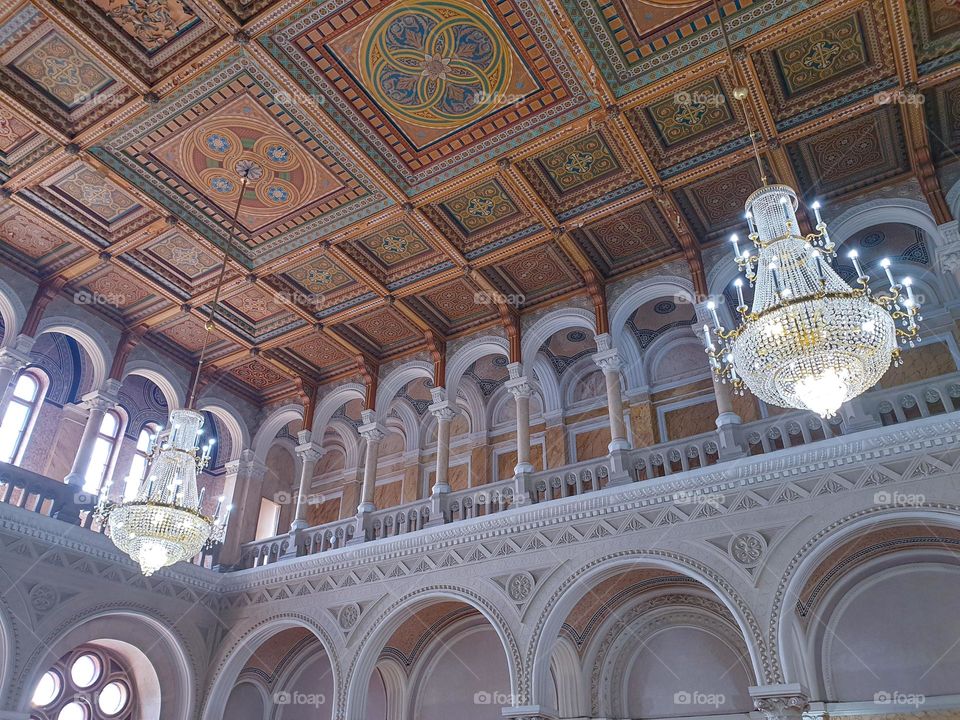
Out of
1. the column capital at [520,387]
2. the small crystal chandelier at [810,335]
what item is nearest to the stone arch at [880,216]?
the small crystal chandelier at [810,335]

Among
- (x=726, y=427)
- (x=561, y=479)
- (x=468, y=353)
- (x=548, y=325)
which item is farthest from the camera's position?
(x=468, y=353)

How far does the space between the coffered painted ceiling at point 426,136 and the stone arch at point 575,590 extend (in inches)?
160

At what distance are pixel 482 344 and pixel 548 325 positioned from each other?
4.00 ft

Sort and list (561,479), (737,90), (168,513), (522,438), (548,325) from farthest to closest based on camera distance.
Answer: (548,325) → (522,438) → (561,479) → (737,90) → (168,513)

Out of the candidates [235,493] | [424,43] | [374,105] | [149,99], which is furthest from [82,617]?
[424,43]

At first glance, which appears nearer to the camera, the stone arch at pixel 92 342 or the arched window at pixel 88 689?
the arched window at pixel 88 689

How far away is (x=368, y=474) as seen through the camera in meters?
12.6

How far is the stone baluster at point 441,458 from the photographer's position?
440 inches

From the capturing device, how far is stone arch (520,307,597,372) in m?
11.9

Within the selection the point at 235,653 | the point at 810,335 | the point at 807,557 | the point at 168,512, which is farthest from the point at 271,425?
the point at 810,335

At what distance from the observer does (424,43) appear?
320 inches

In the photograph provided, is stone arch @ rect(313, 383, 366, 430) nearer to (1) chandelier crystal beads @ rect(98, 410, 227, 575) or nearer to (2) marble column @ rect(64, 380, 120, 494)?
(2) marble column @ rect(64, 380, 120, 494)

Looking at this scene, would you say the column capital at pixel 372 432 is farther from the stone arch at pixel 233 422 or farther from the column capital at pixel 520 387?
the stone arch at pixel 233 422

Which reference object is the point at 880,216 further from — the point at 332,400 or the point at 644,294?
the point at 332,400
